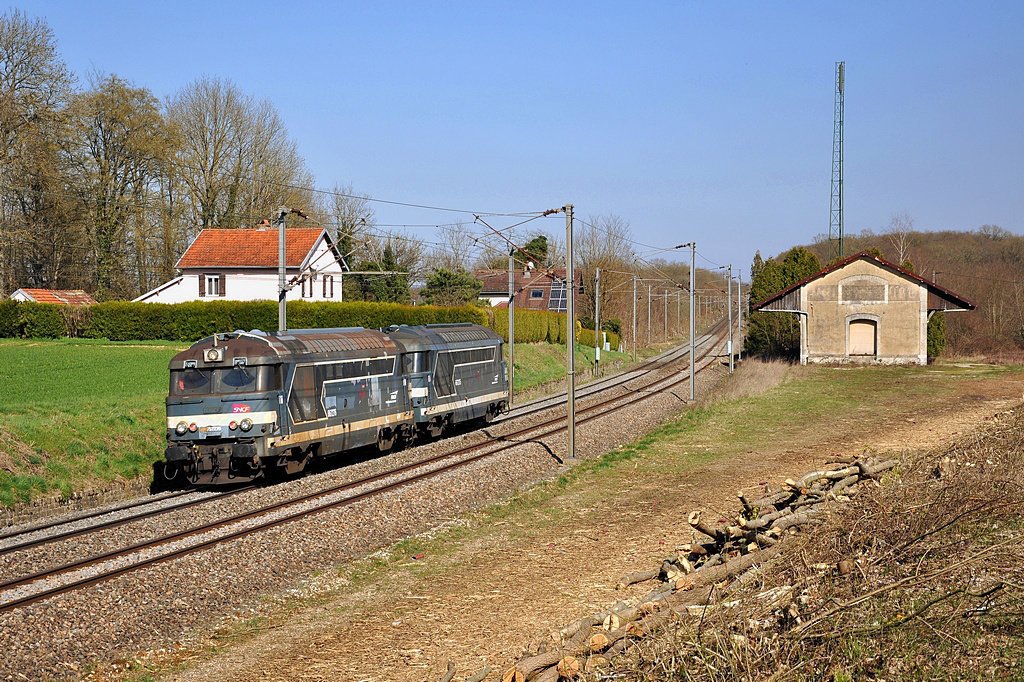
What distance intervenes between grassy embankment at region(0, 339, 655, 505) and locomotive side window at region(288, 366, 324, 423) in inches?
199

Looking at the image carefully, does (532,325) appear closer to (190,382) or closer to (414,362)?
(414,362)

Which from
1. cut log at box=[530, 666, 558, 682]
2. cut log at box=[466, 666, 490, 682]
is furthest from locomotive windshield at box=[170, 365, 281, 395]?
cut log at box=[530, 666, 558, 682]

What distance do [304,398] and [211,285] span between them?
4205 centimetres

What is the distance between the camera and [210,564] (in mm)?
12859

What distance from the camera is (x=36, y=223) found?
59.3 meters

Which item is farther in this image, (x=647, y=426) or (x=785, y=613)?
(x=647, y=426)

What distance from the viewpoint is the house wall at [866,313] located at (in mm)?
46344

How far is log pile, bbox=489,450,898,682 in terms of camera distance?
7.88 meters

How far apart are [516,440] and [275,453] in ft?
30.5

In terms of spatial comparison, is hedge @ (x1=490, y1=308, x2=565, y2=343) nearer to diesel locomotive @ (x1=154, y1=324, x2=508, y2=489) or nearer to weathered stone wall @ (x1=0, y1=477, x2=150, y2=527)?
diesel locomotive @ (x1=154, y1=324, x2=508, y2=489)

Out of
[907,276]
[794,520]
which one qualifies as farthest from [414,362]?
[907,276]

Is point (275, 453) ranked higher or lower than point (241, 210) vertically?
lower

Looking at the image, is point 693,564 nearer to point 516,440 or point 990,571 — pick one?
point 990,571

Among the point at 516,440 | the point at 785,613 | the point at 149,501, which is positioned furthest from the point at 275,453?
the point at 785,613
